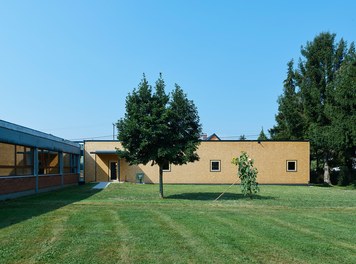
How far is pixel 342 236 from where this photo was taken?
930 centimetres

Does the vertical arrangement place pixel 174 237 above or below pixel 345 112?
below

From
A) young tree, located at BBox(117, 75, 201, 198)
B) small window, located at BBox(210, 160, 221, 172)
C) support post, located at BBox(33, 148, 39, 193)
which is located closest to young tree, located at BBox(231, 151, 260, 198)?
young tree, located at BBox(117, 75, 201, 198)

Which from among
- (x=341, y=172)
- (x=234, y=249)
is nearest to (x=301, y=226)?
(x=234, y=249)

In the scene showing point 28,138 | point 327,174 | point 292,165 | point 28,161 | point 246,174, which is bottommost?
point 327,174

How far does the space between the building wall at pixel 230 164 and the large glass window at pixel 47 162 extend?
8136mm

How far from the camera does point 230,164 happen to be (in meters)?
37.5

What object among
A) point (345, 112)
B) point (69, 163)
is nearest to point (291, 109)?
point (345, 112)

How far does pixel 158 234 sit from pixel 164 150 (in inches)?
428

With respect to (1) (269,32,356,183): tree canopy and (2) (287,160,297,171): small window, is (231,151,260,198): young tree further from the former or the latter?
(2) (287,160,297,171): small window

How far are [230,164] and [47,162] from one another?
669 inches

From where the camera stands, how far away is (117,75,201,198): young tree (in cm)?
1989

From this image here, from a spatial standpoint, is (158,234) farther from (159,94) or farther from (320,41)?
(320,41)

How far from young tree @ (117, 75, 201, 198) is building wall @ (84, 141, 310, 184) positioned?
16.2 metres

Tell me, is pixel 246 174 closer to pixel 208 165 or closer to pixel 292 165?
pixel 208 165
